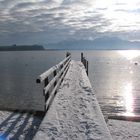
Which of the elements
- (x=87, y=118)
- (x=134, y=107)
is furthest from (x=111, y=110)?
(x=87, y=118)

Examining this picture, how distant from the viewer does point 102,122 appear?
587 cm

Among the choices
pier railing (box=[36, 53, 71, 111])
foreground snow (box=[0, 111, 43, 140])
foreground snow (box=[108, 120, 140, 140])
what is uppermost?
pier railing (box=[36, 53, 71, 111])

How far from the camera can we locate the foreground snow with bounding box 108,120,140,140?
7355mm

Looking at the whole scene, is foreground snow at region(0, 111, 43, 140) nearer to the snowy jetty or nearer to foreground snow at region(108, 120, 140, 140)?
the snowy jetty

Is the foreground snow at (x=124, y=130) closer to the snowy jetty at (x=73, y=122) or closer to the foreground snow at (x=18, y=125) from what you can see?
the snowy jetty at (x=73, y=122)

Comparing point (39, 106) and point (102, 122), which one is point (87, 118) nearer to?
point (102, 122)

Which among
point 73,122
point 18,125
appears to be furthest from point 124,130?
point 18,125

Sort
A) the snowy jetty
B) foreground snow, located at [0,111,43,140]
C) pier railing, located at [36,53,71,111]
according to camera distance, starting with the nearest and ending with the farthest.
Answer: the snowy jetty, foreground snow, located at [0,111,43,140], pier railing, located at [36,53,71,111]

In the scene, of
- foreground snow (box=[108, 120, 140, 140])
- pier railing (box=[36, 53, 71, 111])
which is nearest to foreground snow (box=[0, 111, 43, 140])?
pier railing (box=[36, 53, 71, 111])

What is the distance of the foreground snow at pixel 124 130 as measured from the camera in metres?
7.36

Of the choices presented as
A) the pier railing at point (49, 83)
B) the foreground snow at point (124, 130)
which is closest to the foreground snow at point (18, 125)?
the pier railing at point (49, 83)

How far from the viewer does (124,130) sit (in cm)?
805

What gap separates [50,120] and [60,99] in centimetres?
232

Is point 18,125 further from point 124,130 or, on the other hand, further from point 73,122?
point 124,130
